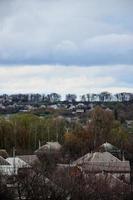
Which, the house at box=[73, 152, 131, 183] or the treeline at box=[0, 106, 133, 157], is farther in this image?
the treeline at box=[0, 106, 133, 157]

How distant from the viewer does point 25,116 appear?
66.8 metres

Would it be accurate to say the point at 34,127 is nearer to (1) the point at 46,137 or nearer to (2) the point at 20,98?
(1) the point at 46,137

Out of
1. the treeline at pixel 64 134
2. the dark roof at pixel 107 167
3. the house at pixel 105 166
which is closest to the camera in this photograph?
the house at pixel 105 166

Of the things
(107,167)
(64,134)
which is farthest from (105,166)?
(64,134)

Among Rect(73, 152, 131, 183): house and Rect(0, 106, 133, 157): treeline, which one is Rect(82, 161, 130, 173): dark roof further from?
Rect(0, 106, 133, 157): treeline

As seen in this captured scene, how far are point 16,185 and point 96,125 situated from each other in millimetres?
39608

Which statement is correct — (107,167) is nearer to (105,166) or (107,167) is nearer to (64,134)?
(105,166)

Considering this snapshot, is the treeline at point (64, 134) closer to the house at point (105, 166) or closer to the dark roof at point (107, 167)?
the house at point (105, 166)

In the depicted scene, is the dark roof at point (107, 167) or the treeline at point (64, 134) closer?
the dark roof at point (107, 167)

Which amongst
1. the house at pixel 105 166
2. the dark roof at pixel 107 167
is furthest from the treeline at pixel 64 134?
the dark roof at pixel 107 167

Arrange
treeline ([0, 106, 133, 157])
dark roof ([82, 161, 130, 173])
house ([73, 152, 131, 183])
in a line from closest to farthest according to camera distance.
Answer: house ([73, 152, 131, 183])
dark roof ([82, 161, 130, 173])
treeline ([0, 106, 133, 157])

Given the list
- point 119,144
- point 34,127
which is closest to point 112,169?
point 119,144

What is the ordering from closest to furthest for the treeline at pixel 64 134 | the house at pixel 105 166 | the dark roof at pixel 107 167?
the house at pixel 105 166, the dark roof at pixel 107 167, the treeline at pixel 64 134

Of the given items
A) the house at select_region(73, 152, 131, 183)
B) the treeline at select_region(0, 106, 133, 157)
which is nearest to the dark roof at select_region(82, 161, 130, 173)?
the house at select_region(73, 152, 131, 183)
